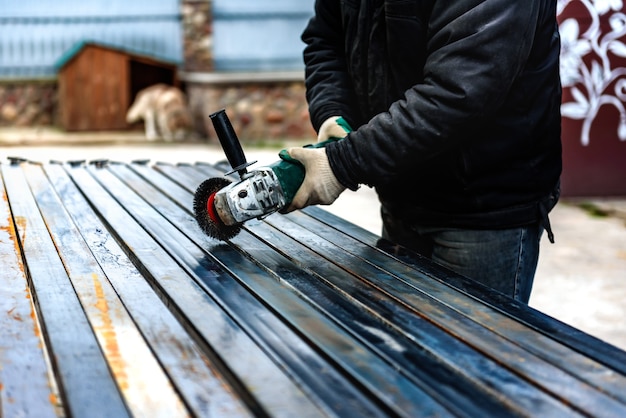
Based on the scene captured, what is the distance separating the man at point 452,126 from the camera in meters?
2.09

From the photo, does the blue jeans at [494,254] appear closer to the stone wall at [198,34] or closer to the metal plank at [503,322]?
the metal plank at [503,322]

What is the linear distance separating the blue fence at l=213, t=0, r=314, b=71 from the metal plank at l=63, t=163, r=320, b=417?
28.5 feet

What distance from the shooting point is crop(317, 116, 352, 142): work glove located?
102 inches

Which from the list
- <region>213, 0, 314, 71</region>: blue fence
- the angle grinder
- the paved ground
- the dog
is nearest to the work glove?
the angle grinder

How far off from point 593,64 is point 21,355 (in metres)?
6.41

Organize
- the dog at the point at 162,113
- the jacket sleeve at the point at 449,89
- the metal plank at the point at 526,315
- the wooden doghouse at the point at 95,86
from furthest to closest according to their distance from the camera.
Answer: the wooden doghouse at the point at 95,86 → the dog at the point at 162,113 → the jacket sleeve at the point at 449,89 → the metal plank at the point at 526,315

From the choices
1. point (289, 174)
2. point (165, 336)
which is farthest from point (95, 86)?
point (165, 336)

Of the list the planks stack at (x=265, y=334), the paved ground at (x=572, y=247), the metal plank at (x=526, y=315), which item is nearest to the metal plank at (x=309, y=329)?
the planks stack at (x=265, y=334)

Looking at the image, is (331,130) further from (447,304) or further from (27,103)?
(27,103)

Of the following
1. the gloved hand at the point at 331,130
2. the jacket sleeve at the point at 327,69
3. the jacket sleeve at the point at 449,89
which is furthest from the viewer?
the jacket sleeve at the point at 327,69

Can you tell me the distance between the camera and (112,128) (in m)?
11.3

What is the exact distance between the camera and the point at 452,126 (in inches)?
84.4

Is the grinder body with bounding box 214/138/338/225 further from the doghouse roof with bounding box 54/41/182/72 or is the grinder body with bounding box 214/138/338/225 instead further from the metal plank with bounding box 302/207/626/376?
the doghouse roof with bounding box 54/41/182/72

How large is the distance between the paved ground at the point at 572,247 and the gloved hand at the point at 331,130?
195 cm
